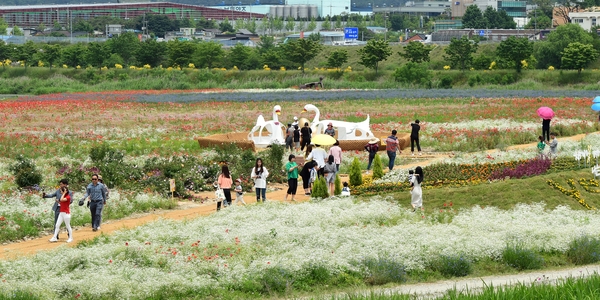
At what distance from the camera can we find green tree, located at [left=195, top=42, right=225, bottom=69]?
4419 inches

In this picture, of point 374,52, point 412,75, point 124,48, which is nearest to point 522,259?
point 412,75

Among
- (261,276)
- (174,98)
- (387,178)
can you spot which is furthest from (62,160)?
(174,98)

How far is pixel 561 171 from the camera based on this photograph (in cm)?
2867

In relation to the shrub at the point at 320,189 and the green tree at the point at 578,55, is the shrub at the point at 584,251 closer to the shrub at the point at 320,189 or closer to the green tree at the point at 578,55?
the shrub at the point at 320,189

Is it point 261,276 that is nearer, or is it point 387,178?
point 261,276

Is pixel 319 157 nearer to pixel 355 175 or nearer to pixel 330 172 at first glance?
pixel 330 172

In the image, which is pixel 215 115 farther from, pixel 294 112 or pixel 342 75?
pixel 342 75

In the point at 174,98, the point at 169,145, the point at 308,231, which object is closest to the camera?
the point at 308,231

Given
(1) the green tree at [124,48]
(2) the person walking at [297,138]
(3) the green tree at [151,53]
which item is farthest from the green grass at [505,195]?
(1) the green tree at [124,48]

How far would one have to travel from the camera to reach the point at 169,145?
42.6 meters

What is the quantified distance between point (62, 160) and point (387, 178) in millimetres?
13261

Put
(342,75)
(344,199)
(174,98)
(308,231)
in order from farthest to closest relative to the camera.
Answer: (342,75), (174,98), (344,199), (308,231)

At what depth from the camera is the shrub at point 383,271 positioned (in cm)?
2039

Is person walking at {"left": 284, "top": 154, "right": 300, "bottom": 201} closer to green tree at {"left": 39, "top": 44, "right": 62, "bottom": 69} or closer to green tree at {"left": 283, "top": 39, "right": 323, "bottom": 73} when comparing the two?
green tree at {"left": 283, "top": 39, "right": 323, "bottom": 73}
